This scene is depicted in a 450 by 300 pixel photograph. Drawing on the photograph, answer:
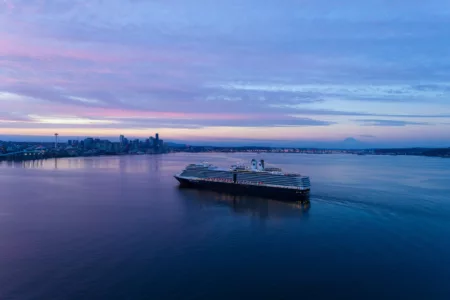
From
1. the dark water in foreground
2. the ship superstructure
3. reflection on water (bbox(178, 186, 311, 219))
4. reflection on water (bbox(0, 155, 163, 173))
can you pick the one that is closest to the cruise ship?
the ship superstructure

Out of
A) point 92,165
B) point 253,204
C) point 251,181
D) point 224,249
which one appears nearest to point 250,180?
point 251,181

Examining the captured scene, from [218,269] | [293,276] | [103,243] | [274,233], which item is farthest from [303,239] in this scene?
[103,243]

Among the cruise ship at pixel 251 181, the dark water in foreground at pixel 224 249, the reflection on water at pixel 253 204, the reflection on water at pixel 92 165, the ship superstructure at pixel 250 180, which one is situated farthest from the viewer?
the reflection on water at pixel 92 165

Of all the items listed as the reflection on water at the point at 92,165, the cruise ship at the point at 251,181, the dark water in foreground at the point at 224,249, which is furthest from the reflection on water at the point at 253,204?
the reflection on water at the point at 92,165

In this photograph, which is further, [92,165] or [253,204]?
[92,165]

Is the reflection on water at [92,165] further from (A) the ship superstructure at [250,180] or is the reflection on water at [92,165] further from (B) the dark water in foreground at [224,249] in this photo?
(B) the dark water in foreground at [224,249]

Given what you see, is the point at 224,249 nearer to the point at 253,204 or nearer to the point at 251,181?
the point at 253,204

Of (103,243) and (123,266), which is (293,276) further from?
(103,243)
